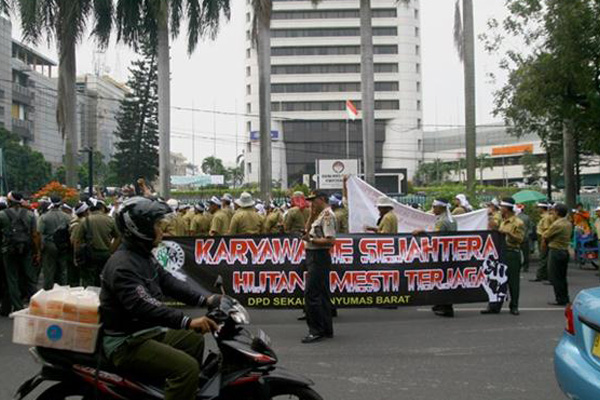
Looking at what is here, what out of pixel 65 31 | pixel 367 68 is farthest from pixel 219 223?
pixel 65 31

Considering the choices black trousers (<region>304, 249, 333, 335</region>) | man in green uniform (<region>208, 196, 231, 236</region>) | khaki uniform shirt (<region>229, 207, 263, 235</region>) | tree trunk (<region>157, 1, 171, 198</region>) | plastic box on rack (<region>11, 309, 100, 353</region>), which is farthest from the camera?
tree trunk (<region>157, 1, 171, 198</region>)

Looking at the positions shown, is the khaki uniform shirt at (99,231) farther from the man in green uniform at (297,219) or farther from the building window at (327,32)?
the building window at (327,32)

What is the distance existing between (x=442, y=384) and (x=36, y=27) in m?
21.8

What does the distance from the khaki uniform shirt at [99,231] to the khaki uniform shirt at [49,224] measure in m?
1.21

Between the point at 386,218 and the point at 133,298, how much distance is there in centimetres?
780

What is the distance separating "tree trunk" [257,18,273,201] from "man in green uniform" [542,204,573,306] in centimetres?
1602

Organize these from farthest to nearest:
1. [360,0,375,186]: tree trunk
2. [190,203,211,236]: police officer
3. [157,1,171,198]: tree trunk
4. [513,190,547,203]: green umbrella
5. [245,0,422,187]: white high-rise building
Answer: [245,0,422,187]: white high-rise building, [157,1,171,198]: tree trunk, [360,0,375,186]: tree trunk, [513,190,547,203]: green umbrella, [190,203,211,236]: police officer

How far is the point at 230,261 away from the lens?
403 inches

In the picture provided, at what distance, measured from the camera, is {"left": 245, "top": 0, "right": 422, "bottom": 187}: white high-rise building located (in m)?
90.4

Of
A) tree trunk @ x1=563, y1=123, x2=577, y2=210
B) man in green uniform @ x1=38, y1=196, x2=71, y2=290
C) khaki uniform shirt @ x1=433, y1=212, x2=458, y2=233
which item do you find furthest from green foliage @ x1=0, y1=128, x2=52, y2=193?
khaki uniform shirt @ x1=433, y1=212, x2=458, y2=233

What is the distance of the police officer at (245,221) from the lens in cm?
1258

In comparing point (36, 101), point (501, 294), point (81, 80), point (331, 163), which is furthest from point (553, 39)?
point (81, 80)

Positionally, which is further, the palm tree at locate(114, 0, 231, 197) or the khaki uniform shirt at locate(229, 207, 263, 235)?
the palm tree at locate(114, 0, 231, 197)

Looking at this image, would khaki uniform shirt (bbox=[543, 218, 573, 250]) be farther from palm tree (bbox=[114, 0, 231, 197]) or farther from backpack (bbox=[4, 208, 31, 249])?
palm tree (bbox=[114, 0, 231, 197])
